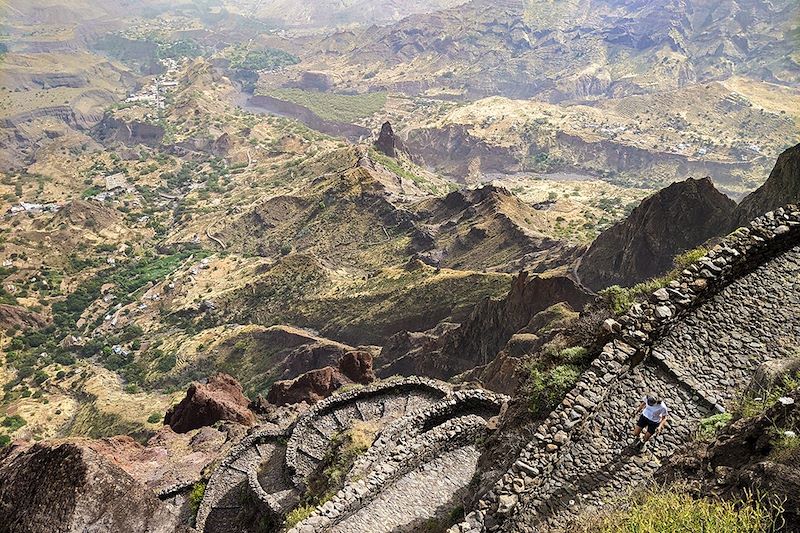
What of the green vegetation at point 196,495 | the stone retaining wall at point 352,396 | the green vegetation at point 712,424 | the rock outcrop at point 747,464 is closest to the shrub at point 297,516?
the stone retaining wall at point 352,396

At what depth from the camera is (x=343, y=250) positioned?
91.7 meters

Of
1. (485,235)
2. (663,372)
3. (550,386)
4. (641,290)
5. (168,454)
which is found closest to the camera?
(663,372)

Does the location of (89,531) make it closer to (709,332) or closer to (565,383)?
(565,383)

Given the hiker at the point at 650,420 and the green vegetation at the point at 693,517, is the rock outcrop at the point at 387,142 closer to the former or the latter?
the hiker at the point at 650,420

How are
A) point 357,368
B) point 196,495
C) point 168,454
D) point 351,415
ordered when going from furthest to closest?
point 357,368, point 168,454, point 351,415, point 196,495

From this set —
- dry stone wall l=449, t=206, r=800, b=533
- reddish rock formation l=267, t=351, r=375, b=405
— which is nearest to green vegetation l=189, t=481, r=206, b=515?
reddish rock formation l=267, t=351, r=375, b=405

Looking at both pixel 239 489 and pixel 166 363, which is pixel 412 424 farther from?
pixel 166 363

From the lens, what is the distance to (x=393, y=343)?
54.3 meters

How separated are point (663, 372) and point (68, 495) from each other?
62.1ft

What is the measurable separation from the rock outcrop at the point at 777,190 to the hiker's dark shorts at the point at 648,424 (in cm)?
3745

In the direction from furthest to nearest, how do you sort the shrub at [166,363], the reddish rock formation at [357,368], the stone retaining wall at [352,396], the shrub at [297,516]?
the shrub at [166,363]
the reddish rock formation at [357,368]
the stone retaining wall at [352,396]
the shrub at [297,516]

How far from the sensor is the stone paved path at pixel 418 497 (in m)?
16.7

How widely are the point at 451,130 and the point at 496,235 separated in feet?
407

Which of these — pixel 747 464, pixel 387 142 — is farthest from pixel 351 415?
pixel 387 142
